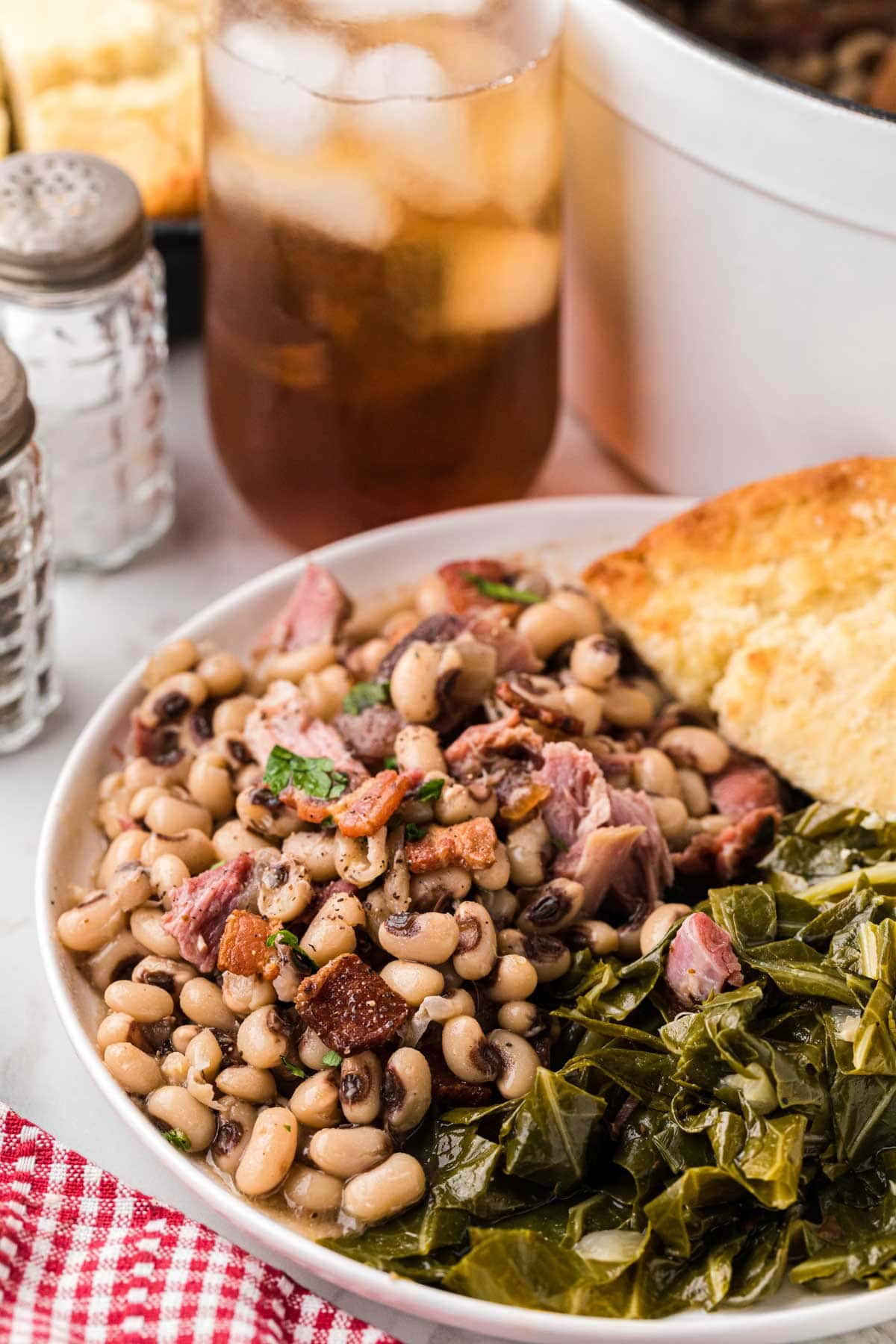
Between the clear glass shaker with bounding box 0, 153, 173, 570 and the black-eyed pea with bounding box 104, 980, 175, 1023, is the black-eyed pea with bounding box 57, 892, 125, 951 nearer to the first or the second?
the black-eyed pea with bounding box 104, 980, 175, 1023

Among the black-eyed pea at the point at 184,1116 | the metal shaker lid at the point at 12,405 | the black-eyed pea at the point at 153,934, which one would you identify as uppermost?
the metal shaker lid at the point at 12,405

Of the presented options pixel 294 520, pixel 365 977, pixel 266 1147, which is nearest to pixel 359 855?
pixel 365 977

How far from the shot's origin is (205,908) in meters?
2.05

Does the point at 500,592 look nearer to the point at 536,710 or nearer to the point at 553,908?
the point at 536,710

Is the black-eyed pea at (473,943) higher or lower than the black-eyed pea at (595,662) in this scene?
lower

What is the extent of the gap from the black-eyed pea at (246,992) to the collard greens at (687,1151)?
25 centimetres

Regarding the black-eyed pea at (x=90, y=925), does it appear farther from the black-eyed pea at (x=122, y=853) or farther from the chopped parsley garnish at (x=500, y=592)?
the chopped parsley garnish at (x=500, y=592)

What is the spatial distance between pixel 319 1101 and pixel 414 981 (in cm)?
18

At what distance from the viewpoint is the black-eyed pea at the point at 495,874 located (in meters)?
2.04

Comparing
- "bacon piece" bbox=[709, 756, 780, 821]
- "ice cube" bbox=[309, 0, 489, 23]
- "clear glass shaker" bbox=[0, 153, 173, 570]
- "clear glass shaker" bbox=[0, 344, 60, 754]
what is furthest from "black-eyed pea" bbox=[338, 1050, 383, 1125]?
"ice cube" bbox=[309, 0, 489, 23]

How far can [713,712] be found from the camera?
8.21ft

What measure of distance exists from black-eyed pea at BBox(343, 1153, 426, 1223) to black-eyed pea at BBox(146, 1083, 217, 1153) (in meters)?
0.19

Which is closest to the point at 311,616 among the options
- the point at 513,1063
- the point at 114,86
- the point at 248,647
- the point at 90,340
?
the point at 248,647

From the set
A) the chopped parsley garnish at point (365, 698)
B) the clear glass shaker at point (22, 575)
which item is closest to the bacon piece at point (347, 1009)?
the chopped parsley garnish at point (365, 698)
